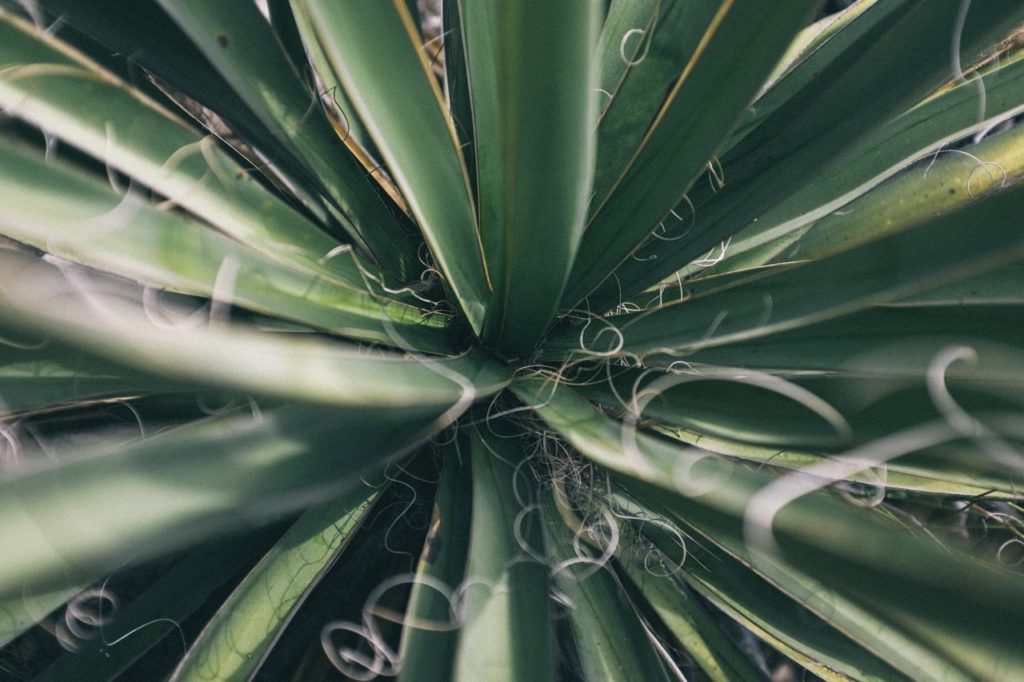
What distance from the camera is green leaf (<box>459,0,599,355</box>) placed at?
42 cm

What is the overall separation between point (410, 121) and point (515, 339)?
0.87ft

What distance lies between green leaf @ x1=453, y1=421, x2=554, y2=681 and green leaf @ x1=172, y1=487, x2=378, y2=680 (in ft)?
0.62

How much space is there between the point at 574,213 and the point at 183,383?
0.33 meters

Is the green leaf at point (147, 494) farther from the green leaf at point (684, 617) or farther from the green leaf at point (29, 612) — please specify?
the green leaf at point (684, 617)

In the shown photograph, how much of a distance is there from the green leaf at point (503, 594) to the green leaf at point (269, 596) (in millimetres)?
189

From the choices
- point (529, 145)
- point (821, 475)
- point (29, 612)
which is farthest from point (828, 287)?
point (29, 612)

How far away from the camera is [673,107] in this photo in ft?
1.92

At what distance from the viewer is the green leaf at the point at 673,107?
49 centimetres

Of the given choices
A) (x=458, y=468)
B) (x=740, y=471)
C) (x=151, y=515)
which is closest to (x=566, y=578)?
(x=458, y=468)

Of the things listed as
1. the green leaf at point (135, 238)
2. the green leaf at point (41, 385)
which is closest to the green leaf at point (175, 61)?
the green leaf at point (135, 238)

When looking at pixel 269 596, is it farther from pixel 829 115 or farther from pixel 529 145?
pixel 829 115

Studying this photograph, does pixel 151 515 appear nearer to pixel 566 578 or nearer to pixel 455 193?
pixel 455 193

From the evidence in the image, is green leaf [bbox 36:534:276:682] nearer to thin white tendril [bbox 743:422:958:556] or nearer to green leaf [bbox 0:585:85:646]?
green leaf [bbox 0:585:85:646]

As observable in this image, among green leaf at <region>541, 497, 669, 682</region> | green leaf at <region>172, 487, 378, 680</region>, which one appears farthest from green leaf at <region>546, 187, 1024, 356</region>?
green leaf at <region>172, 487, 378, 680</region>
